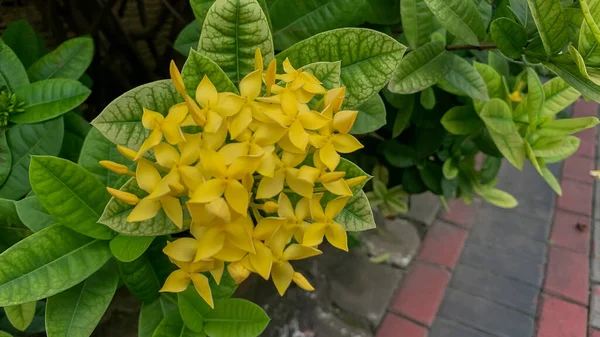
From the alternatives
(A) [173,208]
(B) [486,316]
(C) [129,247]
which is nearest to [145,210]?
(A) [173,208]

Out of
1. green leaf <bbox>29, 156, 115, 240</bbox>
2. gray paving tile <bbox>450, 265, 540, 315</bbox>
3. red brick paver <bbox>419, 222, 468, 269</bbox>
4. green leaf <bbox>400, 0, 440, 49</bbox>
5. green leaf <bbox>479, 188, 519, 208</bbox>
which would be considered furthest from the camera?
red brick paver <bbox>419, 222, 468, 269</bbox>

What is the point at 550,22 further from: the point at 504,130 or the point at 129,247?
the point at 129,247

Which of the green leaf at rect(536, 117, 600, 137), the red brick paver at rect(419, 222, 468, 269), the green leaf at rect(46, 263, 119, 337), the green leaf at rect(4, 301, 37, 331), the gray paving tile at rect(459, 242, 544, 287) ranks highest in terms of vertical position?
the green leaf at rect(46, 263, 119, 337)

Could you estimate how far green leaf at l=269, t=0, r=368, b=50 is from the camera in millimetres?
734

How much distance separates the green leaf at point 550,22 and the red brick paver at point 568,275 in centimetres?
111

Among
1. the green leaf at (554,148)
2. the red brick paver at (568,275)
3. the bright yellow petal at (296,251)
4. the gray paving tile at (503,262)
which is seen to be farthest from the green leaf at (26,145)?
the red brick paver at (568,275)

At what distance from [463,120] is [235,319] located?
0.59 m

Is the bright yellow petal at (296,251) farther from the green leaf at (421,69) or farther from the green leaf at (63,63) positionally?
the green leaf at (63,63)

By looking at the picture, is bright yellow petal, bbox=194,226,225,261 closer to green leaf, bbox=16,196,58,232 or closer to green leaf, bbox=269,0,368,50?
green leaf, bbox=16,196,58,232

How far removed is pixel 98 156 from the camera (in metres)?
0.65

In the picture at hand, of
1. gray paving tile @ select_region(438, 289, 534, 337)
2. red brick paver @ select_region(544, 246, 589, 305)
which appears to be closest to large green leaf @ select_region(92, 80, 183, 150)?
gray paving tile @ select_region(438, 289, 534, 337)

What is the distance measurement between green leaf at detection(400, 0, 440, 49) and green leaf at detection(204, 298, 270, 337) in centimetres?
48

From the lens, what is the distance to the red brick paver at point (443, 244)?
159cm

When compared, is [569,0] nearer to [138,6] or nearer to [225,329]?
[225,329]
